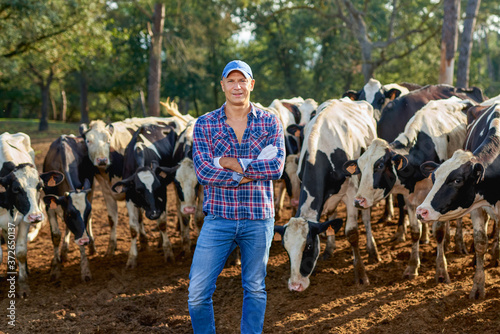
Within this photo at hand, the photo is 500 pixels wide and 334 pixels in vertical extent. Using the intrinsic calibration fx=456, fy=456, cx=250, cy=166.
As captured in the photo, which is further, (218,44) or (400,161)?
(218,44)

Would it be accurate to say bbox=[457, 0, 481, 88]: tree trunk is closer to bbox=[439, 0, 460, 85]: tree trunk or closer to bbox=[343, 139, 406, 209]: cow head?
bbox=[439, 0, 460, 85]: tree trunk

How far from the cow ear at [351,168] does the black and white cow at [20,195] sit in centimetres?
424

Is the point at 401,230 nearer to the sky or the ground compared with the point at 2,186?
nearer to the ground

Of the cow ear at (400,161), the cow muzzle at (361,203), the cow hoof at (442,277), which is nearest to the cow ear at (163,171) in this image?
the cow muzzle at (361,203)

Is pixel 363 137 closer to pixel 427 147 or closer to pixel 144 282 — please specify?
pixel 427 147

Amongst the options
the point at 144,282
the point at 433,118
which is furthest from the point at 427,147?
the point at 144,282

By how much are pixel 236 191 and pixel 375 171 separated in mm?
2785

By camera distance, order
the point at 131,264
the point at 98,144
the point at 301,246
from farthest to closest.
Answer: the point at 98,144 → the point at 131,264 → the point at 301,246

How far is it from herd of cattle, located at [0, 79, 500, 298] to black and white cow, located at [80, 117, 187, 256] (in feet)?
0.08

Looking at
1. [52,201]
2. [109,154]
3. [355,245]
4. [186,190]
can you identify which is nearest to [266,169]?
[355,245]

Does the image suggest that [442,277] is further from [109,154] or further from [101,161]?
[109,154]

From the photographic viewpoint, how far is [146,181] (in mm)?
7363

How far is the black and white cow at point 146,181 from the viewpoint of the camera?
24.1ft

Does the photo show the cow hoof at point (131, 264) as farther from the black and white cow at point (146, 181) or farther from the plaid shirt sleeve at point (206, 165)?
the plaid shirt sleeve at point (206, 165)
